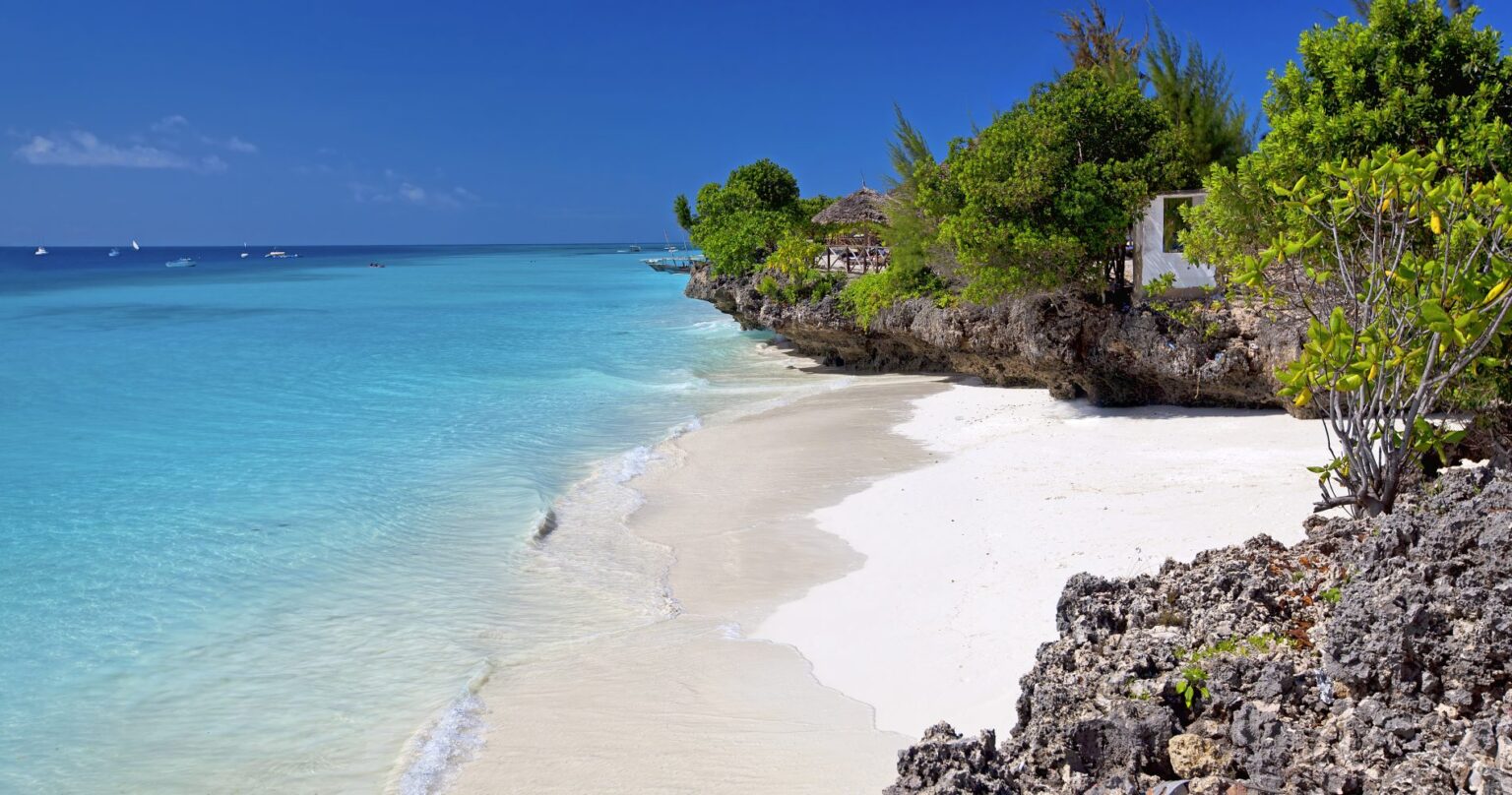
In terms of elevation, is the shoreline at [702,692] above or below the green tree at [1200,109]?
below

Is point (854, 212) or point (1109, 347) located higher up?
point (854, 212)

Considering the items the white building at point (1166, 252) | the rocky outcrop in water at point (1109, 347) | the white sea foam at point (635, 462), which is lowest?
the white sea foam at point (635, 462)

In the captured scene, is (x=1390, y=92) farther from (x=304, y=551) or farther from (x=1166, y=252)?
(x=304, y=551)

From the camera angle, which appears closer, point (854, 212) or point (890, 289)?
point (890, 289)

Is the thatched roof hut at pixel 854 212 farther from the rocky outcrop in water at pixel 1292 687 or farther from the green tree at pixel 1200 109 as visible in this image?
the rocky outcrop in water at pixel 1292 687

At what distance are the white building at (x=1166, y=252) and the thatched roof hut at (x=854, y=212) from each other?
13060mm

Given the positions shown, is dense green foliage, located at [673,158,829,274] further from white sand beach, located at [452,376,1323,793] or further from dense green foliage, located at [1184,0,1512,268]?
dense green foliage, located at [1184,0,1512,268]

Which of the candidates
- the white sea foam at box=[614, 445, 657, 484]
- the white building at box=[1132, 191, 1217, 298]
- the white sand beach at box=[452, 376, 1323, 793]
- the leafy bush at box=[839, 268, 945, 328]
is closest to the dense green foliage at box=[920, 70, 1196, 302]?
the white building at box=[1132, 191, 1217, 298]

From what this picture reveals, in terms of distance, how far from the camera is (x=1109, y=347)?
1356 cm

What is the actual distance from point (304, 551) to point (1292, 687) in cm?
923

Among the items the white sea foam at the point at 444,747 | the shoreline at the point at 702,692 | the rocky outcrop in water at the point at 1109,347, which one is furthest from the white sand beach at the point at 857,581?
the rocky outcrop in water at the point at 1109,347

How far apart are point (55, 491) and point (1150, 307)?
47.3 feet

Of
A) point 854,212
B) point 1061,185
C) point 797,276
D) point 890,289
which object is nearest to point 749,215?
point 854,212

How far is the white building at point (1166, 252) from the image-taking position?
44.3 ft
